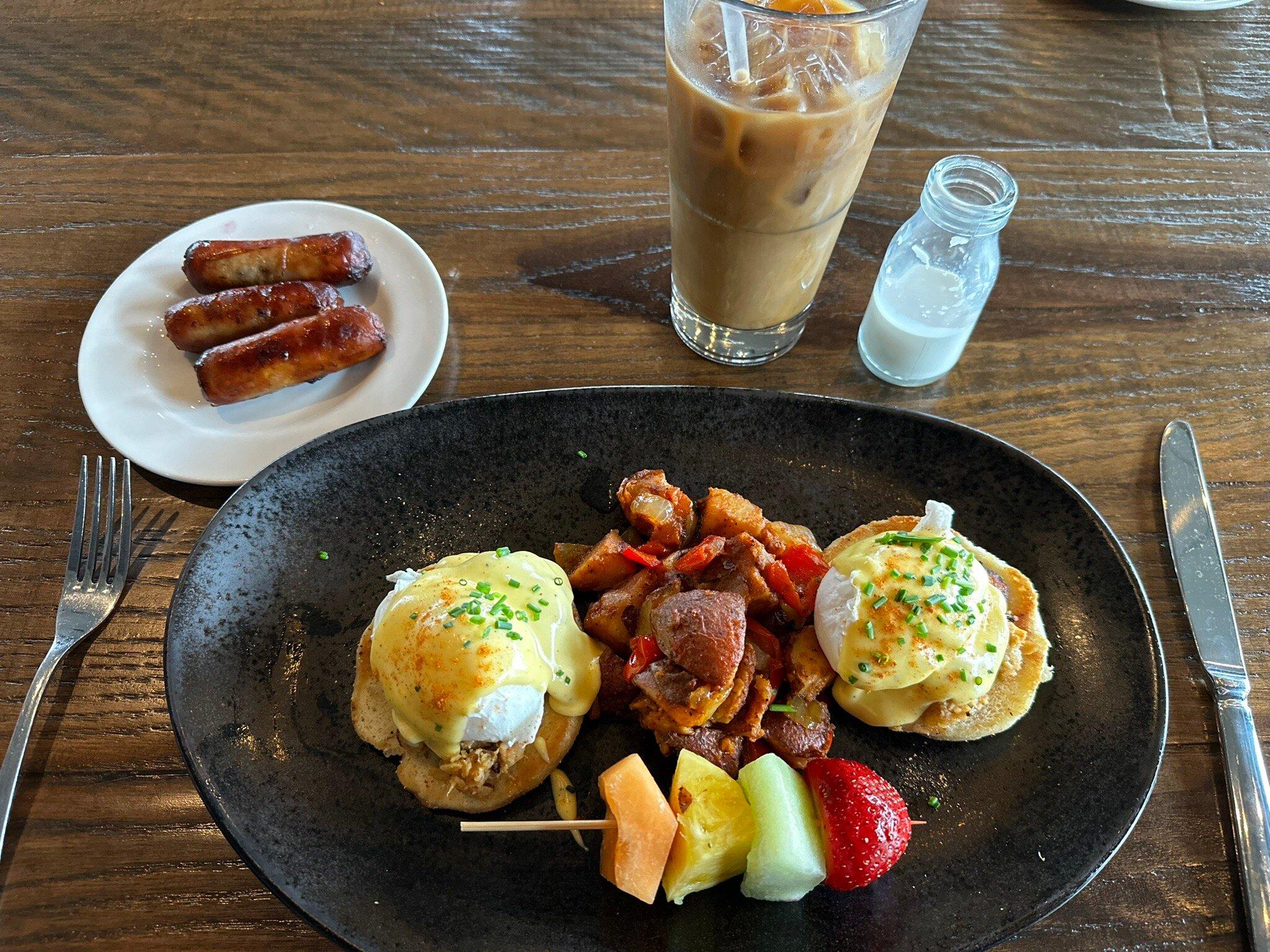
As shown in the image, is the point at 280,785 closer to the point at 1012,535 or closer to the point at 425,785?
the point at 425,785

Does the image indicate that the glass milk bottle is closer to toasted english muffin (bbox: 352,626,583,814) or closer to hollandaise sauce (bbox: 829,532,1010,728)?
hollandaise sauce (bbox: 829,532,1010,728)

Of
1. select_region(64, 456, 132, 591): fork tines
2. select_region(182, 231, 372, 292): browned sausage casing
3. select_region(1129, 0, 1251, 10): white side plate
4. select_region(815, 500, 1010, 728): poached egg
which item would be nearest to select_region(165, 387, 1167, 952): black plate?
select_region(815, 500, 1010, 728): poached egg

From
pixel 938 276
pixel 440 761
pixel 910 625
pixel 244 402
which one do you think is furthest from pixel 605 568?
pixel 938 276

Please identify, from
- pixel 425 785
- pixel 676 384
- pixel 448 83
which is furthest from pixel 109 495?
pixel 448 83

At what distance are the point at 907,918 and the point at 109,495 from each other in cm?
228

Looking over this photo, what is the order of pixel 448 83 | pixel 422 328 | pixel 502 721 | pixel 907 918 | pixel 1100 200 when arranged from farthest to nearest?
pixel 448 83 < pixel 1100 200 < pixel 422 328 < pixel 502 721 < pixel 907 918

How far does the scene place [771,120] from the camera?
1.88 m

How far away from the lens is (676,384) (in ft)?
8.64

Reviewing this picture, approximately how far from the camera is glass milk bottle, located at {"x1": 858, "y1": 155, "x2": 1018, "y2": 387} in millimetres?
2361

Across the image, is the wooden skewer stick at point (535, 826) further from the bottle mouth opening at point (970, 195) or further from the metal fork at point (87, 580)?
the bottle mouth opening at point (970, 195)

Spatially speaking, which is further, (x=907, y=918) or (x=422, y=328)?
(x=422, y=328)

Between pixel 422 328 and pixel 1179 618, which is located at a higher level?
pixel 422 328

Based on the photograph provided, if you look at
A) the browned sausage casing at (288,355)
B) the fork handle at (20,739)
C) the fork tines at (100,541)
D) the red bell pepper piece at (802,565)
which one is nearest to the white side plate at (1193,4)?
the red bell pepper piece at (802,565)

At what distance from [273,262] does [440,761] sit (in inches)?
65.7
